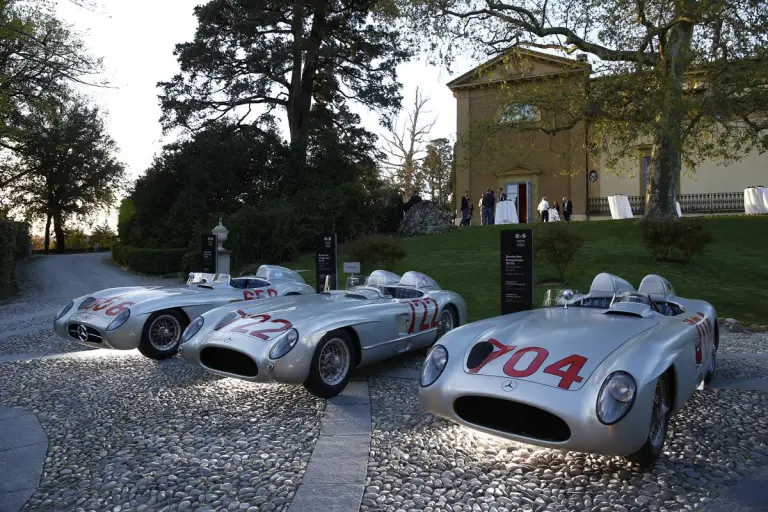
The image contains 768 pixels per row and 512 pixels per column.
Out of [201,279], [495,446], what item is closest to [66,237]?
[201,279]

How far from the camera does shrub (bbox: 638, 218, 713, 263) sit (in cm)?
1286

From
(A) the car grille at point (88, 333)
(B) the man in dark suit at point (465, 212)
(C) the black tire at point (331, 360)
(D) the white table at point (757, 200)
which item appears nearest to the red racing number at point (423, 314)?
(C) the black tire at point (331, 360)

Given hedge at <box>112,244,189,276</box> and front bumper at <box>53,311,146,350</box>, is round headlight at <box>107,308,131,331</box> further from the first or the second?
hedge at <box>112,244,189,276</box>

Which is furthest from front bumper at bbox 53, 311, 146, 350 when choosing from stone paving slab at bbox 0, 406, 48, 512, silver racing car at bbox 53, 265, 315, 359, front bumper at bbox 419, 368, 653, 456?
front bumper at bbox 419, 368, 653, 456

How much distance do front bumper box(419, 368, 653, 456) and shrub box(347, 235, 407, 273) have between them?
8.92 m

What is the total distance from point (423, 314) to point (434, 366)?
7.98 feet

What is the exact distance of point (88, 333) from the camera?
252 inches

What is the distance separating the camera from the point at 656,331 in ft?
12.6

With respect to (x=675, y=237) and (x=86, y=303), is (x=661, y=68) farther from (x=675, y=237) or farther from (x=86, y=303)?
(x=86, y=303)

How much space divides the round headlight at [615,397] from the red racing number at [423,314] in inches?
121

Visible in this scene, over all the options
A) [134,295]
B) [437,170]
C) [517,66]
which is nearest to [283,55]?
[517,66]

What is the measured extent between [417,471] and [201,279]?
543cm

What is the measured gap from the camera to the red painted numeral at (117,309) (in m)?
6.38

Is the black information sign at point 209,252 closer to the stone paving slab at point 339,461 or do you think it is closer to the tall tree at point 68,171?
the stone paving slab at point 339,461
